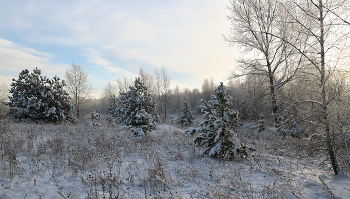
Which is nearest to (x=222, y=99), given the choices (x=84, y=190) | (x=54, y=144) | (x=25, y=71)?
(x=84, y=190)

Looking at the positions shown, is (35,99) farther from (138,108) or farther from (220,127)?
(220,127)

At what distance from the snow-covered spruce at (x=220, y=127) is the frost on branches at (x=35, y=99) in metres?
13.1

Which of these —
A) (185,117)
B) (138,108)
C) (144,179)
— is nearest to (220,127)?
(144,179)

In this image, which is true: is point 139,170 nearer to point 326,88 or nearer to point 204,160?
point 204,160

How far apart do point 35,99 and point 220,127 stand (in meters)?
15.0

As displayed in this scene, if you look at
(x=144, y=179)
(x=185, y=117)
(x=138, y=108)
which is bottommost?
(x=144, y=179)

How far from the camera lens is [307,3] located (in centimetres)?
436

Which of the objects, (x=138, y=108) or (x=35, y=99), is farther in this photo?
(x=35, y=99)

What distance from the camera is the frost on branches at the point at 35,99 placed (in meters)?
13.2

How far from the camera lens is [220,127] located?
577 centimetres

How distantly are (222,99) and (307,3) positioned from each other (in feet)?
11.4

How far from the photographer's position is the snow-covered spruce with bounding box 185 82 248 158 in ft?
18.5

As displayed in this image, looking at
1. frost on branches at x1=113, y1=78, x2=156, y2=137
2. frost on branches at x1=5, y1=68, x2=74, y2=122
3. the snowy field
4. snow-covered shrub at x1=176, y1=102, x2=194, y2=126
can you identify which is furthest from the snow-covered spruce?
snow-covered shrub at x1=176, y1=102, x2=194, y2=126

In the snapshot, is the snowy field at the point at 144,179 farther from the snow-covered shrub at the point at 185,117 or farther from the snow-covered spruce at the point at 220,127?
the snow-covered shrub at the point at 185,117
